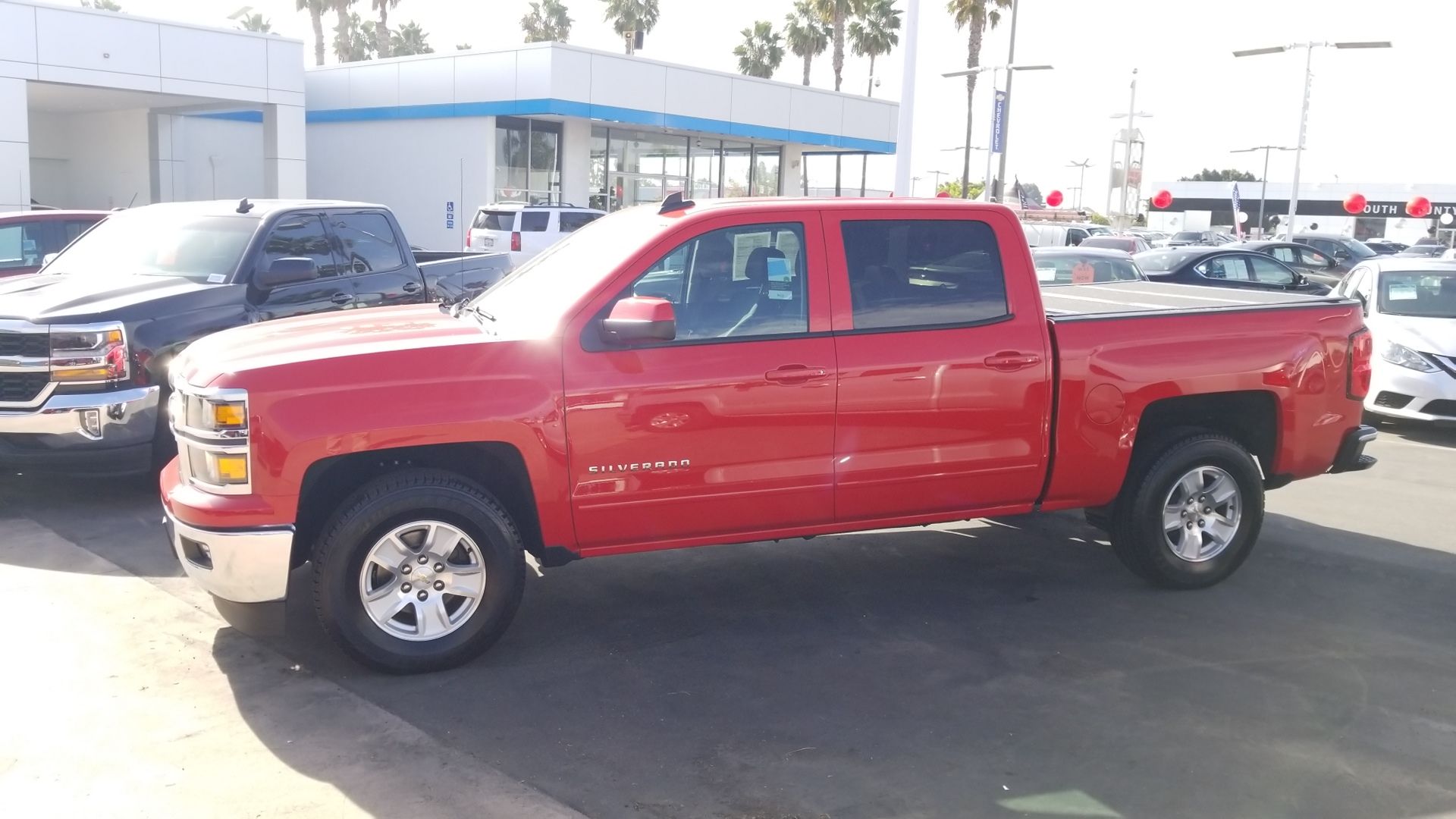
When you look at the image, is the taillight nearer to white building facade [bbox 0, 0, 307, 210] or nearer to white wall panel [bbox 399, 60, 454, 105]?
white building facade [bbox 0, 0, 307, 210]

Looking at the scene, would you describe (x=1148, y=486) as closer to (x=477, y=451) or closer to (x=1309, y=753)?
(x=1309, y=753)

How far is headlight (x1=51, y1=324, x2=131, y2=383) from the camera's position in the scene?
7.10 m

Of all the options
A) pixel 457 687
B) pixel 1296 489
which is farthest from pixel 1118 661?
pixel 1296 489

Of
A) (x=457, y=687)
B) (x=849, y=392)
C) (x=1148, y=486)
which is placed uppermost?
(x=849, y=392)

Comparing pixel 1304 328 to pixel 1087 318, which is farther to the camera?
pixel 1304 328

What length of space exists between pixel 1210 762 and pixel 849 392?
2.09 meters

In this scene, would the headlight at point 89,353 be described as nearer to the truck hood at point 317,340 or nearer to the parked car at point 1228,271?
the truck hood at point 317,340

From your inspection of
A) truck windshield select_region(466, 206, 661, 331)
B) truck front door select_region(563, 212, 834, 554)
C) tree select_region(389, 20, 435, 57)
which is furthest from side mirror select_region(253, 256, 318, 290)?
tree select_region(389, 20, 435, 57)

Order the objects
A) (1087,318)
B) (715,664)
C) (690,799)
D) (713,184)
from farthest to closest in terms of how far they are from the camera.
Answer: (713,184) < (1087,318) < (715,664) < (690,799)

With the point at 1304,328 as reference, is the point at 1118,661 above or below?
below

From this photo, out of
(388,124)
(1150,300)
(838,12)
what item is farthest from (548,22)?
(1150,300)

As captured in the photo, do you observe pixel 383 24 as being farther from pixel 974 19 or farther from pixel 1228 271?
pixel 1228 271

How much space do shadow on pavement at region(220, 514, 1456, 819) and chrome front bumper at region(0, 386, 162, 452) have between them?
1761 mm

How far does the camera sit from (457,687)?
4.95 metres
